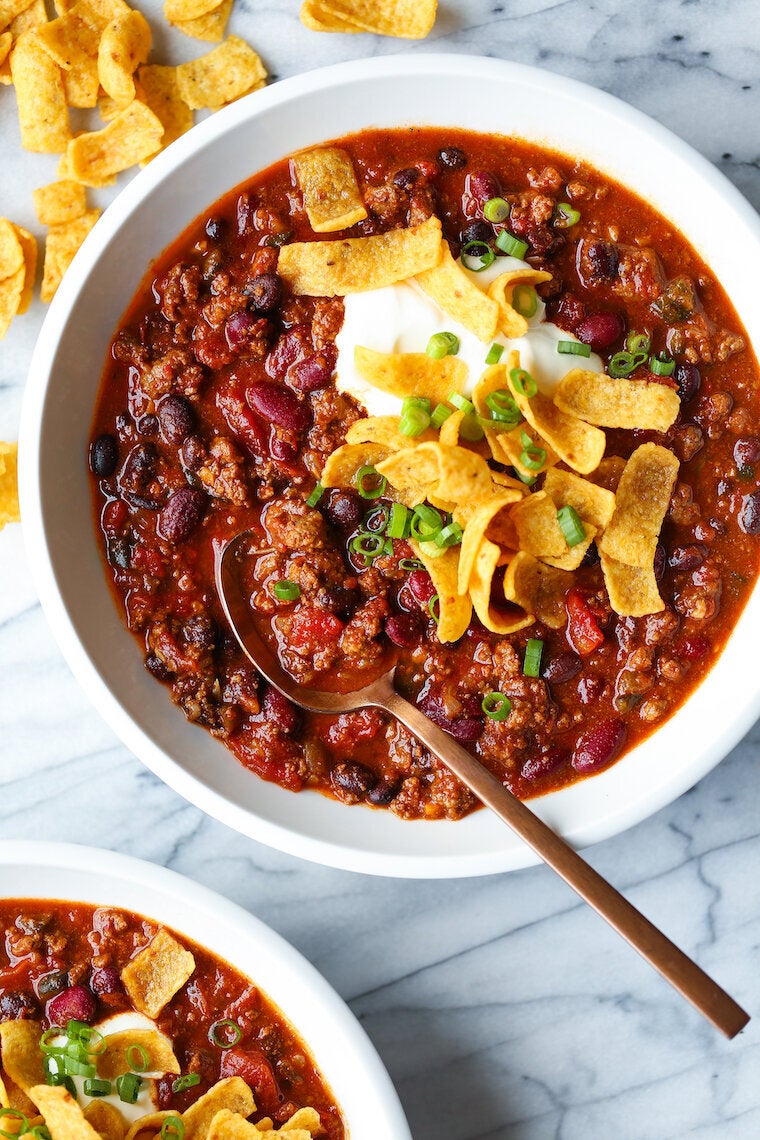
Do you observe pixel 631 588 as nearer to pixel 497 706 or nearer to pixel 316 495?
pixel 497 706

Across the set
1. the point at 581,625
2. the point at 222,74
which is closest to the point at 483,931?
the point at 581,625

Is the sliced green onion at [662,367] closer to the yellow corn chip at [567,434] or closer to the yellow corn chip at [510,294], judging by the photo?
→ the yellow corn chip at [567,434]

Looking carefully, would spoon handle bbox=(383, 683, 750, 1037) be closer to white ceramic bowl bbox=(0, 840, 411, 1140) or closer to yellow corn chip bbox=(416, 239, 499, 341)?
white ceramic bowl bbox=(0, 840, 411, 1140)

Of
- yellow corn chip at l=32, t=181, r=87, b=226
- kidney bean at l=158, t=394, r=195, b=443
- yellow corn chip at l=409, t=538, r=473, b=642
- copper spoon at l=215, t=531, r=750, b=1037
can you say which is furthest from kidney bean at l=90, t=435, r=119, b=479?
yellow corn chip at l=409, t=538, r=473, b=642

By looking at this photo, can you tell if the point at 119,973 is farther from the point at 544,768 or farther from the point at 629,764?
the point at 629,764

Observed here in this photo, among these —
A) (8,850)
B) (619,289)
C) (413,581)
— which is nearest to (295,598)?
(413,581)

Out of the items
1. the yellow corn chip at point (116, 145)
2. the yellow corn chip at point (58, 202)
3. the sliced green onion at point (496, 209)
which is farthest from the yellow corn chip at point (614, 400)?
the yellow corn chip at point (58, 202)
